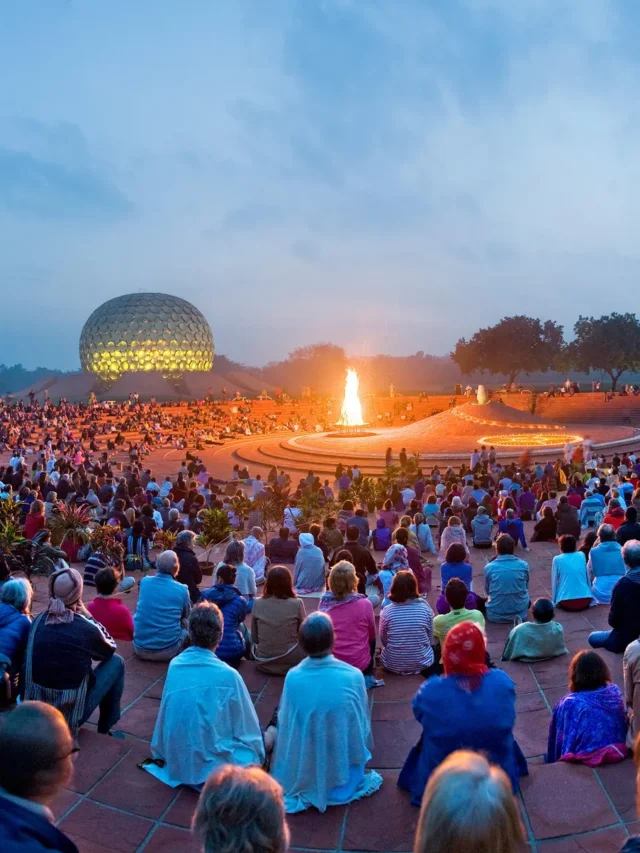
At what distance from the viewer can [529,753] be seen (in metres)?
5.19

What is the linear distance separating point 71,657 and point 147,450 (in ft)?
96.9

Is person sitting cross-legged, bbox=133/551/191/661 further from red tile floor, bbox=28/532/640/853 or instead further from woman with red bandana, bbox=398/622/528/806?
woman with red bandana, bbox=398/622/528/806

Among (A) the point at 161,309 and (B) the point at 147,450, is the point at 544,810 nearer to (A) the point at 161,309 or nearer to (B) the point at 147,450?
(B) the point at 147,450

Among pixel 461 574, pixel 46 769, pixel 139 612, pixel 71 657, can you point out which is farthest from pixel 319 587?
pixel 46 769

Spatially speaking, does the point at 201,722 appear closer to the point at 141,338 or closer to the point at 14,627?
the point at 14,627

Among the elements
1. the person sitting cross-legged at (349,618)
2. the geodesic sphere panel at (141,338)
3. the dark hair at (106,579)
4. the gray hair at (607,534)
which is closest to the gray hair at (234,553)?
the dark hair at (106,579)

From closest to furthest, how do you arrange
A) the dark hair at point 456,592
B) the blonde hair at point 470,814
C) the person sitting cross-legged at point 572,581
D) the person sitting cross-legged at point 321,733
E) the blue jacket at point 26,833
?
the blonde hair at point 470,814, the blue jacket at point 26,833, the person sitting cross-legged at point 321,733, the dark hair at point 456,592, the person sitting cross-legged at point 572,581

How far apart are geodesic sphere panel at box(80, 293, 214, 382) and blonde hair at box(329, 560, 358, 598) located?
70907mm

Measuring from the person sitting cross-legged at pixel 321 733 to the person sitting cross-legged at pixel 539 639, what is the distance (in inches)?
104

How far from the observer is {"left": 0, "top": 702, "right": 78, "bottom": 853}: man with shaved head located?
95.0 inches

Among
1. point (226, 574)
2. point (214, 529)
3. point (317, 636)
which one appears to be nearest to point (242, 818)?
point (317, 636)

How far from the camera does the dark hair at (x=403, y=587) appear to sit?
6395mm

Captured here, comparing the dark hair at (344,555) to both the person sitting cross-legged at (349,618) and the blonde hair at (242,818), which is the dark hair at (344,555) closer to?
the person sitting cross-legged at (349,618)

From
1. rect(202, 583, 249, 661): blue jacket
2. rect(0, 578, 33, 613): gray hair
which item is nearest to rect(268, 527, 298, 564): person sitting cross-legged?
rect(202, 583, 249, 661): blue jacket
